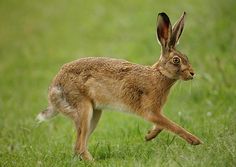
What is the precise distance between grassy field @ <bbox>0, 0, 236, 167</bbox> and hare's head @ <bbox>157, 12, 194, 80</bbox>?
31 cm

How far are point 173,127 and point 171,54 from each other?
927mm

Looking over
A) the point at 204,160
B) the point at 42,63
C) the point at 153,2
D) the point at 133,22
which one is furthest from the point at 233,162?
the point at 153,2

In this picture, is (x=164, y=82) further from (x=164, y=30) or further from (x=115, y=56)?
(x=115, y=56)

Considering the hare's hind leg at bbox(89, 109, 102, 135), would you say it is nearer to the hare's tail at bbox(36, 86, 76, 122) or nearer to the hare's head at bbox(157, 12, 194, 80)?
the hare's tail at bbox(36, 86, 76, 122)

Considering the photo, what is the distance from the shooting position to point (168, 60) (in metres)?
7.70

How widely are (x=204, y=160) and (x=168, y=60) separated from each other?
6.17ft

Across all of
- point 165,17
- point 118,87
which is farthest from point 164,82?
point 165,17

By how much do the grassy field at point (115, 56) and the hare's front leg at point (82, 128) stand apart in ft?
0.60

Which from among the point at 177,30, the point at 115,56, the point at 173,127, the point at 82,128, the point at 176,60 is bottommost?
the point at 82,128

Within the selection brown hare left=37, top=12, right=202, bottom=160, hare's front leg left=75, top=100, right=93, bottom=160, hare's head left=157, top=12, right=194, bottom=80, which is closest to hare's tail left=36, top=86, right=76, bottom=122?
brown hare left=37, top=12, right=202, bottom=160

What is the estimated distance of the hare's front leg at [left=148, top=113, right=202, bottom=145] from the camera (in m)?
7.19

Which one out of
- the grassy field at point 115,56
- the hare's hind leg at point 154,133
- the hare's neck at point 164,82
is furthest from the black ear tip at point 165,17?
the hare's hind leg at point 154,133

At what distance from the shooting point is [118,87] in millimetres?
7980

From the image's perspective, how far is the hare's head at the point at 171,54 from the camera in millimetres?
7504
